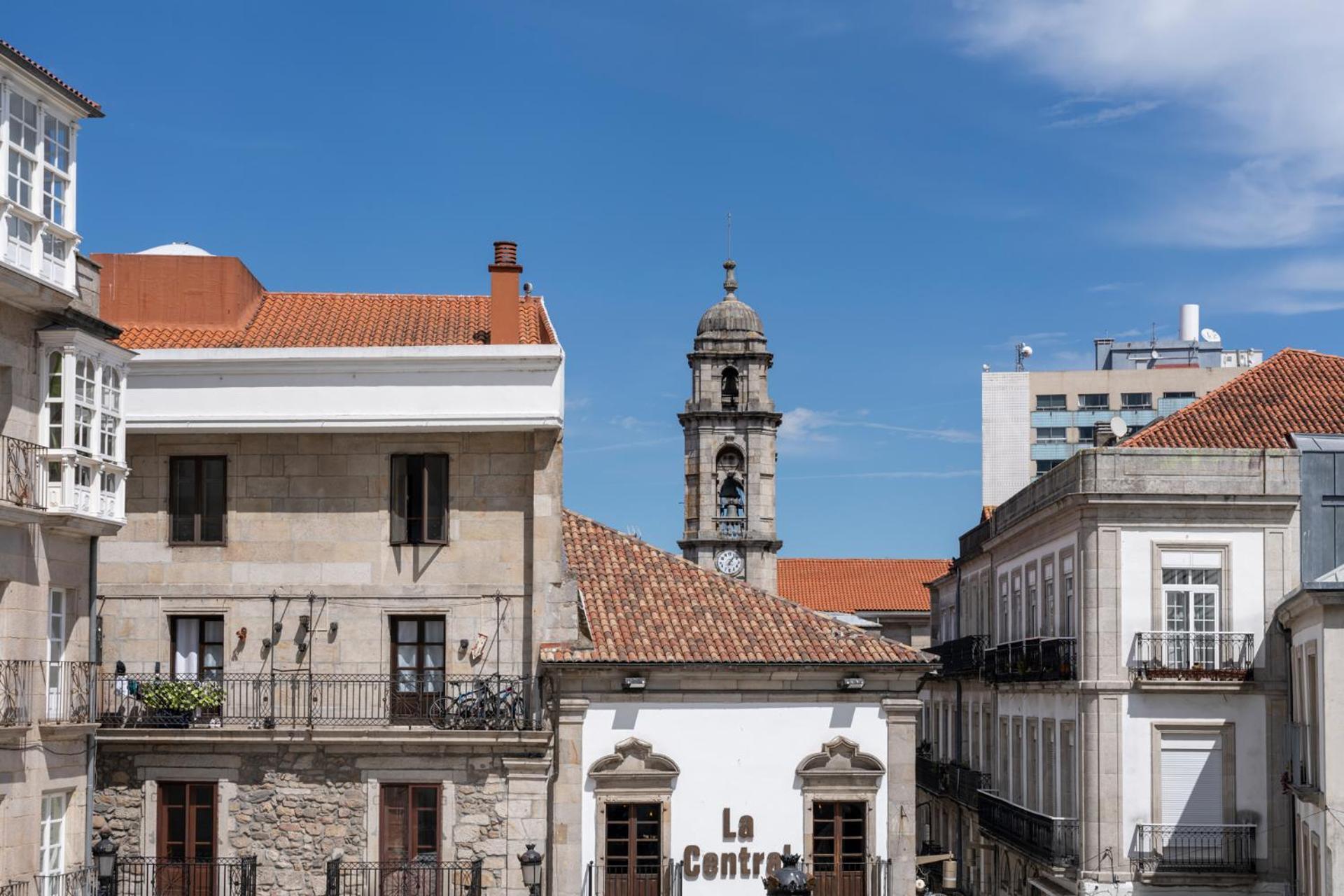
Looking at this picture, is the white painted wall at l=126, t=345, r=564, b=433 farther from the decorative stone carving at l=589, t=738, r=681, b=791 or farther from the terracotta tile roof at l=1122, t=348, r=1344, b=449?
the terracotta tile roof at l=1122, t=348, r=1344, b=449

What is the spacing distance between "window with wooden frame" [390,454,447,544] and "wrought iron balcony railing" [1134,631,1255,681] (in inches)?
487

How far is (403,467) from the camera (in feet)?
96.7

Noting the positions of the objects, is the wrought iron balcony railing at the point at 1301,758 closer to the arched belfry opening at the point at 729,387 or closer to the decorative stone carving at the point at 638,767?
the decorative stone carving at the point at 638,767

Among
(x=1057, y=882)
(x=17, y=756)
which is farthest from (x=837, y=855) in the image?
(x=17, y=756)

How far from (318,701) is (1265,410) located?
18.2m

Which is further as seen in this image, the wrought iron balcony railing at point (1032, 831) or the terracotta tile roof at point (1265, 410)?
the terracotta tile roof at point (1265, 410)

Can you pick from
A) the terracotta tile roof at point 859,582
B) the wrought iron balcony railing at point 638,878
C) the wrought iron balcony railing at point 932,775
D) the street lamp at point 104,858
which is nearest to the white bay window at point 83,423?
the street lamp at point 104,858

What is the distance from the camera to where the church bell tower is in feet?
218

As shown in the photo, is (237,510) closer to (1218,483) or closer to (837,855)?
(837,855)

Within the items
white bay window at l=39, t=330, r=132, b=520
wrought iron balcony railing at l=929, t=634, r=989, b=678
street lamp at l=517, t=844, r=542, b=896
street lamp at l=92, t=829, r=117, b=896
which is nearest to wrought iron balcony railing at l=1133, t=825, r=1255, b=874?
street lamp at l=517, t=844, r=542, b=896

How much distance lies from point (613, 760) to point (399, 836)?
3619mm

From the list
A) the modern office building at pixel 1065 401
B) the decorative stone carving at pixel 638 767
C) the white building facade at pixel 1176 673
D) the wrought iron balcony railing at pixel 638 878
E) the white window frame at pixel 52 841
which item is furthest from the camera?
the modern office building at pixel 1065 401

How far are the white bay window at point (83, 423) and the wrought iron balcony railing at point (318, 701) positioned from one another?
5.02 metres

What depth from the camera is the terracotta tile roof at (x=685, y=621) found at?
99.2ft
